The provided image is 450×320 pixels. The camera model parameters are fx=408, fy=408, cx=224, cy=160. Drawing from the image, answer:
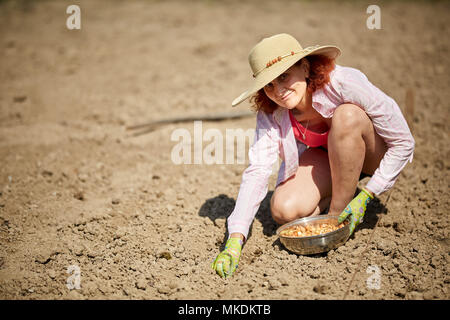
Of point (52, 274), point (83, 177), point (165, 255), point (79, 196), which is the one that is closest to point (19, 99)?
point (83, 177)

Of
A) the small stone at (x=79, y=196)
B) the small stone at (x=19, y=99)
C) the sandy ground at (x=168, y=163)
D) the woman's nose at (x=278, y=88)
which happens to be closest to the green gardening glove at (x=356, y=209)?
the sandy ground at (x=168, y=163)

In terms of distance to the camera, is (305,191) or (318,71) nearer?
(318,71)

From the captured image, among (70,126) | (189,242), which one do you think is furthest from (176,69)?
(189,242)

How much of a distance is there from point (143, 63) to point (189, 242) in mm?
3237

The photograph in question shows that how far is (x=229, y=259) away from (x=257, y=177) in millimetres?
477

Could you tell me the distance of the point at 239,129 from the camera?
379 cm

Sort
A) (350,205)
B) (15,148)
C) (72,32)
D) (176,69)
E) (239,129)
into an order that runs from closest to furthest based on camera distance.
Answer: (350,205)
(15,148)
(239,129)
(176,69)
(72,32)

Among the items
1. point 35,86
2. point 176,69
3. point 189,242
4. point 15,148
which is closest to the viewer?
point 189,242

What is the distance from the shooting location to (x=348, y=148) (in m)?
2.15

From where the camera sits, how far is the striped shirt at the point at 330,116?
212cm

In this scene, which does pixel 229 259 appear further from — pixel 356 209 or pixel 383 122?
pixel 383 122

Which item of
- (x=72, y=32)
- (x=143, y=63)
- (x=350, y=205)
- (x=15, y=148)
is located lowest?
(x=350, y=205)

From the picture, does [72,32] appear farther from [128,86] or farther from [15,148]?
[15,148]

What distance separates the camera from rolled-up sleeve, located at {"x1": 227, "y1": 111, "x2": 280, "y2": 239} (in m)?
2.26
